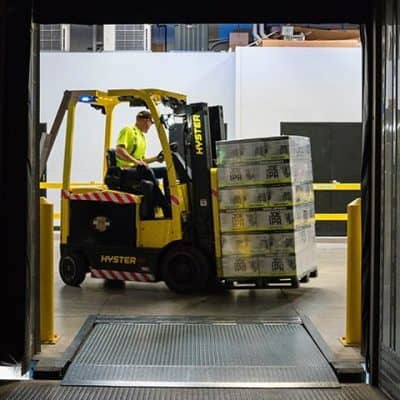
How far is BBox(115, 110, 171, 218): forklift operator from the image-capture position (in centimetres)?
779

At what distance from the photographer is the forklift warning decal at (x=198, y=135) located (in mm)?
7477

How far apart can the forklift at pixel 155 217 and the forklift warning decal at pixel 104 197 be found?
1 cm

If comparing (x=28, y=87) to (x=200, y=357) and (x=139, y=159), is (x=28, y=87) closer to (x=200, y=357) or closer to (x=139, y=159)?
(x=200, y=357)

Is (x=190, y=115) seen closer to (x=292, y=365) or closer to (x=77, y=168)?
(x=292, y=365)

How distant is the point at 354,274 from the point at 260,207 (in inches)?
79.4

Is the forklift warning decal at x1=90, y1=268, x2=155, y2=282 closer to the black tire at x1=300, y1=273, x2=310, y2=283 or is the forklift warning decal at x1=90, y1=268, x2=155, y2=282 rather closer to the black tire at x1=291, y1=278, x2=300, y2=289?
the black tire at x1=291, y1=278, x2=300, y2=289

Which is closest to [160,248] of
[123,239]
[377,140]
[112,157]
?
[123,239]

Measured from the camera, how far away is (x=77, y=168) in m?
12.3

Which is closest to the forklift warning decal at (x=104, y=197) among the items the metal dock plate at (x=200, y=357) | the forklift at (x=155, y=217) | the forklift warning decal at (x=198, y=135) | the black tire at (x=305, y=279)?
the forklift at (x=155, y=217)

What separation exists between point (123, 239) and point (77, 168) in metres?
4.89

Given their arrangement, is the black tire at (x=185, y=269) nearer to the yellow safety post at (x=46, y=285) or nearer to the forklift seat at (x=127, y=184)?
the forklift seat at (x=127, y=184)

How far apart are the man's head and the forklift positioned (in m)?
0.15

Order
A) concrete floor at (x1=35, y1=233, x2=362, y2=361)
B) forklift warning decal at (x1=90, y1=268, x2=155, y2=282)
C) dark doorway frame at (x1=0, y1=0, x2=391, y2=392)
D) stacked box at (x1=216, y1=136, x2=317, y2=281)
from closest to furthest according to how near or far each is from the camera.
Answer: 1. dark doorway frame at (x1=0, y1=0, x2=391, y2=392)
2. concrete floor at (x1=35, y1=233, x2=362, y2=361)
3. stacked box at (x1=216, y1=136, x2=317, y2=281)
4. forklift warning decal at (x1=90, y1=268, x2=155, y2=282)

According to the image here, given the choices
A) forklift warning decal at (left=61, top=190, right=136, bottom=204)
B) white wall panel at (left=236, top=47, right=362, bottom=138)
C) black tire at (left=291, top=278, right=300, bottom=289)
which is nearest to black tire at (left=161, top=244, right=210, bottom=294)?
forklift warning decal at (left=61, top=190, right=136, bottom=204)
